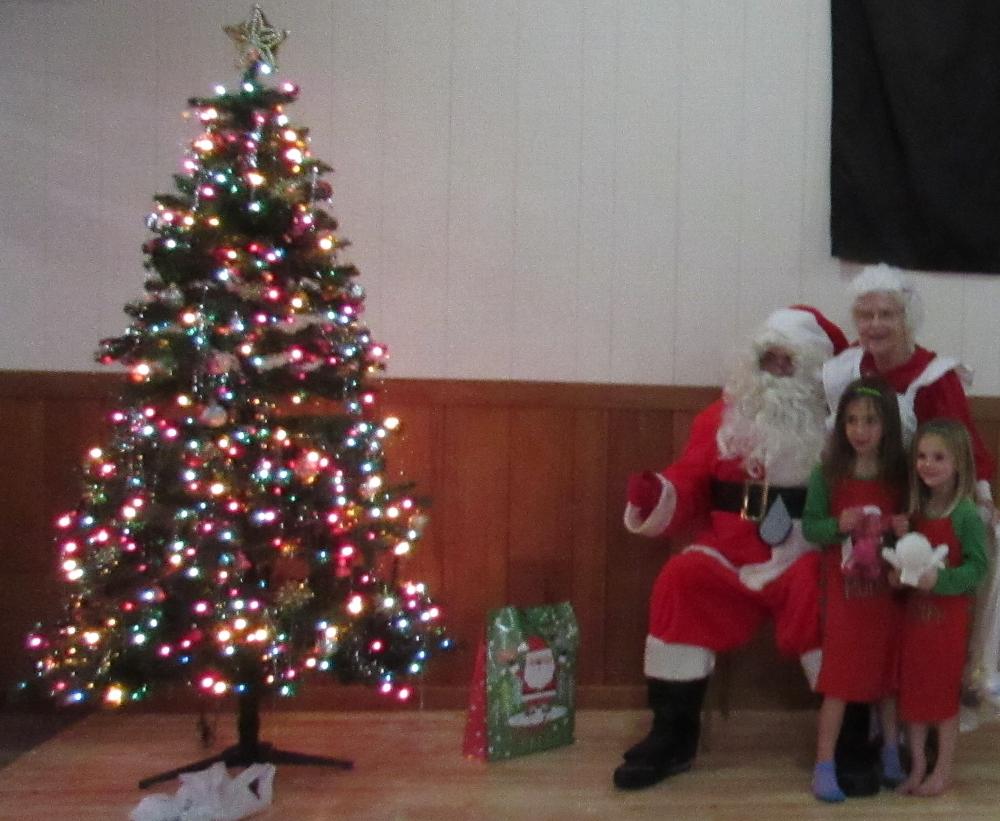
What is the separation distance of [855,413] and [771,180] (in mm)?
1004

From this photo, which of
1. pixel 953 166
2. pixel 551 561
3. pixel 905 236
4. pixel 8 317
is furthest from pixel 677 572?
pixel 8 317

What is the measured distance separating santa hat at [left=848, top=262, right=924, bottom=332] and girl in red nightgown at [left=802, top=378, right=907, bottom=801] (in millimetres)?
346

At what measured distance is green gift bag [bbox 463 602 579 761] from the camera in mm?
2688

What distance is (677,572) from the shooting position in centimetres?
266

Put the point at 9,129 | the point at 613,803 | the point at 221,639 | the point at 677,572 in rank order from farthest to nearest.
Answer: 1. the point at 9,129
2. the point at 677,572
3. the point at 613,803
4. the point at 221,639

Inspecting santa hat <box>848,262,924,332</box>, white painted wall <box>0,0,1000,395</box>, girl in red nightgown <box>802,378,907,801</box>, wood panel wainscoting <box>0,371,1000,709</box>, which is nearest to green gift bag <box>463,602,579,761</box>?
wood panel wainscoting <box>0,371,1000,709</box>

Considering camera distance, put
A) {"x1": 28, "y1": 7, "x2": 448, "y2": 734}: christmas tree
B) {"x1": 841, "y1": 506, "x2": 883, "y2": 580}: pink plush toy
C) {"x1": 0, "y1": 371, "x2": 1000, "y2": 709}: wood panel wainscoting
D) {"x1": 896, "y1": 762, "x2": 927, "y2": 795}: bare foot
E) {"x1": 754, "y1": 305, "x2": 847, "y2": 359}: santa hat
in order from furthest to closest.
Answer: {"x1": 0, "y1": 371, "x2": 1000, "y2": 709}: wood panel wainscoting
{"x1": 754, "y1": 305, "x2": 847, "y2": 359}: santa hat
{"x1": 896, "y1": 762, "x2": 927, "y2": 795}: bare foot
{"x1": 841, "y1": 506, "x2": 883, "y2": 580}: pink plush toy
{"x1": 28, "y1": 7, "x2": 448, "y2": 734}: christmas tree

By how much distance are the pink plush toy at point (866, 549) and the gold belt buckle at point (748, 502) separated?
1.04 ft

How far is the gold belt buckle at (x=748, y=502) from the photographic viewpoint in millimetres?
2746

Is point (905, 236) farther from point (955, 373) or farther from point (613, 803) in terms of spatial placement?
point (613, 803)

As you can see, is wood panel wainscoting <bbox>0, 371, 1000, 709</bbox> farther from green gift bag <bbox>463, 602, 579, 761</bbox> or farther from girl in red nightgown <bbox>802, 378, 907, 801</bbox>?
girl in red nightgown <bbox>802, 378, 907, 801</bbox>

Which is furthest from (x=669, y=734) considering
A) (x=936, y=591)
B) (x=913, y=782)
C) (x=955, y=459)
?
(x=955, y=459)

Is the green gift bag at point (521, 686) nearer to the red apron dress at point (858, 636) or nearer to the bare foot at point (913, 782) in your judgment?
the red apron dress at point (858, 636)

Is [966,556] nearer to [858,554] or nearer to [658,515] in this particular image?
[858,554]
